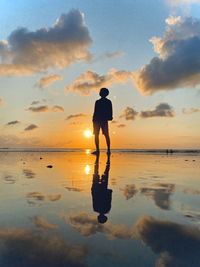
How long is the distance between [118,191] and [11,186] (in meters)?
2.08

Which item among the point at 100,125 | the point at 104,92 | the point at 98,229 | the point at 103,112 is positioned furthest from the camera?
the point at 100,125

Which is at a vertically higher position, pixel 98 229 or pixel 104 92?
pixel 104 92

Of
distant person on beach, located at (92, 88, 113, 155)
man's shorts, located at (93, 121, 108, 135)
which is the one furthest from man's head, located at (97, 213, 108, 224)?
man's shorts, located at (93, 121, 108, 135)

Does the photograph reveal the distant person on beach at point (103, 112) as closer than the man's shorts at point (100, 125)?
Yes

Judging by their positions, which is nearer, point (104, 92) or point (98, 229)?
point (98, 229)

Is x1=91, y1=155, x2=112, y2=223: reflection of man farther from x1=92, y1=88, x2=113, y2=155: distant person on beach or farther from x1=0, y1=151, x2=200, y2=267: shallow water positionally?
x1=92, y1=88, x2=113, y2=155: distant person on beach

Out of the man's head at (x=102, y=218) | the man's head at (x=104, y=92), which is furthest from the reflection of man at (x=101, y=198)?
the man's head at (x=104, y=92)

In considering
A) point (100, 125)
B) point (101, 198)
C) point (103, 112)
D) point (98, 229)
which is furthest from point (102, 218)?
point (100, 125)

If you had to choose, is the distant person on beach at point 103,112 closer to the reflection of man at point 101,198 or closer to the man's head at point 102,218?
the reflection of man at point 101,198

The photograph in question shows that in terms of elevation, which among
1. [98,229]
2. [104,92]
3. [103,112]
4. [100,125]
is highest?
[104,92]

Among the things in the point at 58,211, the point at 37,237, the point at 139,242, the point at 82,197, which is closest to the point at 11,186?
the point at 82,197

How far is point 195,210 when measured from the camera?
3.85 meters

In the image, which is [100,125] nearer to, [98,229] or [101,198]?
[101,198]

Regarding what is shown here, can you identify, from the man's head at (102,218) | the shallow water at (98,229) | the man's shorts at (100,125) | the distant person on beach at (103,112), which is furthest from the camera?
the man's shorts at (100,125)
